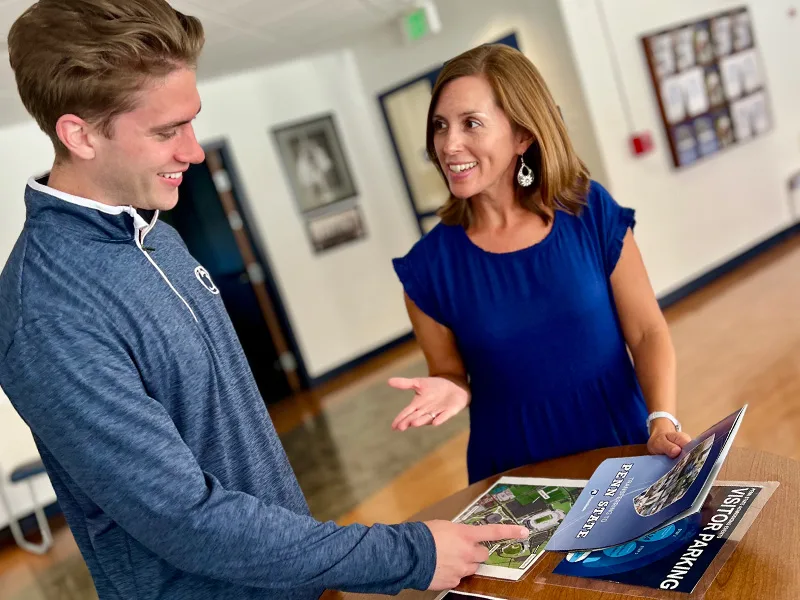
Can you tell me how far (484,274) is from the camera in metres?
1.54

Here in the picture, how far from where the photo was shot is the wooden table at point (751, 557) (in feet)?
2.91

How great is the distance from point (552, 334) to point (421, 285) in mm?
310

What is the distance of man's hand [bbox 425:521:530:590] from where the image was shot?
102 centimetres

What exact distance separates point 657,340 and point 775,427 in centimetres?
205

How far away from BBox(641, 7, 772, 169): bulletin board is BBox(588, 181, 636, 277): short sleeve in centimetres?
426

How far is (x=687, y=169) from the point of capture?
18.2ft

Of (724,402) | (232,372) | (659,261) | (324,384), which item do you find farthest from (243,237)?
(232,372)

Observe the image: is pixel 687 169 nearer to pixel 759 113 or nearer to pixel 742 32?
pixel 759 113

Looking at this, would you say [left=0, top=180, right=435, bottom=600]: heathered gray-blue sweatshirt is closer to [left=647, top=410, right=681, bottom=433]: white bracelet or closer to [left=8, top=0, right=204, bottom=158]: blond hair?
[left=8, top=0, right=204, bottom=158]: blond hair

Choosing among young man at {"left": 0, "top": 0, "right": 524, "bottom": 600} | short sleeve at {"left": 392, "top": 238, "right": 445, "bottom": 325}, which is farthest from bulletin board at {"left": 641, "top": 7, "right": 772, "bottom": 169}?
young man at {"left": 0, "top": 0, "right": 524, "bottom": 600}

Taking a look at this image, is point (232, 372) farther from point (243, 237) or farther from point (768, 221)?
point (768, 221)

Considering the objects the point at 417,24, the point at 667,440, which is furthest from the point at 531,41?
the point at 667,440

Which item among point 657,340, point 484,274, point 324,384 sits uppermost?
point 484,274

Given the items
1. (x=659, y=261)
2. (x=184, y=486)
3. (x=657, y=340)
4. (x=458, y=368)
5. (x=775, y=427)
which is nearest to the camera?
(x=184, y=486)
